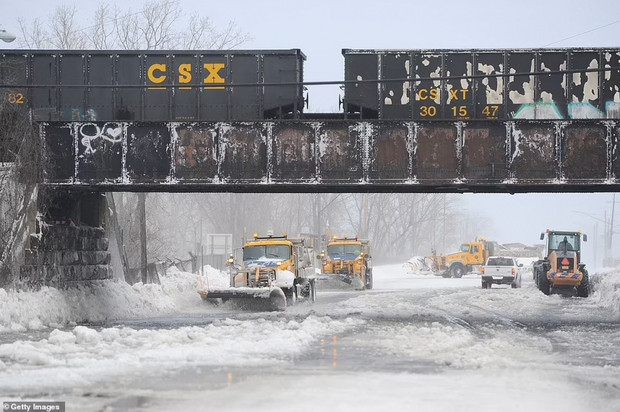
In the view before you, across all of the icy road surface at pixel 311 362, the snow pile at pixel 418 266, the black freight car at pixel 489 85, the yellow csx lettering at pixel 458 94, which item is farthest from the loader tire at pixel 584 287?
the snow pile at pixel 418 266

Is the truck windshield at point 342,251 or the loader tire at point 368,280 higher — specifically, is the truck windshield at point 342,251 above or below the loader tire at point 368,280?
above

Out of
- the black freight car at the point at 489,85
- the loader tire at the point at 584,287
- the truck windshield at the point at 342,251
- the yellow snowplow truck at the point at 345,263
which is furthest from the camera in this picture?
the truck windshield at the point at 342,251

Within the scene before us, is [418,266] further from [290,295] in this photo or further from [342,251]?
[290,295]

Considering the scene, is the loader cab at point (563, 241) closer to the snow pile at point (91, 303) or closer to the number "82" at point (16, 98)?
the snow pile at point (91, 303)

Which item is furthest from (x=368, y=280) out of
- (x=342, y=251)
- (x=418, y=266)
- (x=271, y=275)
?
(x=418, y=266)

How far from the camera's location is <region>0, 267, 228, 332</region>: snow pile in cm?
2533

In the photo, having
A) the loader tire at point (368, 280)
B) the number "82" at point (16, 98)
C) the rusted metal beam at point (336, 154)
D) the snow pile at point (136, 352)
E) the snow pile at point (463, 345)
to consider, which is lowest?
the loader tire at point (368, 280)

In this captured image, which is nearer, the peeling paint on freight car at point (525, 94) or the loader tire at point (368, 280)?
the peeling paint on freight car at point (525, 94)

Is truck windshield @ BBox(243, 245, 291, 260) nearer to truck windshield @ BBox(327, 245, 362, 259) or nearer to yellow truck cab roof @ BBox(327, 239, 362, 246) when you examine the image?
truck windshield @ BBox(327, 245, 362, 259)

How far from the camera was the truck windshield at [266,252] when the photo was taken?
35219 mm

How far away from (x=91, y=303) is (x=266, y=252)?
7433 mm

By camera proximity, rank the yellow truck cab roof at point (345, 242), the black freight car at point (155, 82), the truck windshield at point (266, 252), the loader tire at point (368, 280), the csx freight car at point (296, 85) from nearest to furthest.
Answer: the csx freight car at point (296, 85) < the black freight car at point (155, 82) < the truck windshield at point (266, 252) < the yellow truck cab roof at point (345, 242) < the loader tire at point (368, 280)

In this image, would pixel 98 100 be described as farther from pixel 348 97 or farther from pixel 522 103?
pixel 522 103

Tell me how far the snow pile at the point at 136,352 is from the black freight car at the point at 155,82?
33.8 ft
